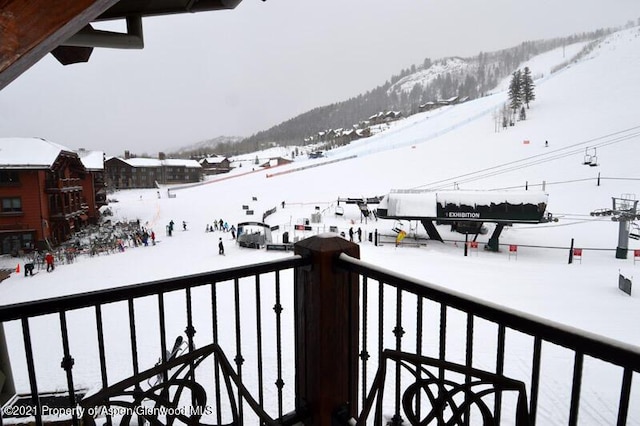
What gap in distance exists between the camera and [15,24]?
4.11 ft

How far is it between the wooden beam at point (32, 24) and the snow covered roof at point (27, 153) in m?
32.4

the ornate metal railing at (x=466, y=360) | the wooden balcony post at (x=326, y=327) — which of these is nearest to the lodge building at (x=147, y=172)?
the wooden balcony post at (x=326, y=327)

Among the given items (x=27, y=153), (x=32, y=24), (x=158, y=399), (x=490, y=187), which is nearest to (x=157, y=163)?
(x=27, y=153)

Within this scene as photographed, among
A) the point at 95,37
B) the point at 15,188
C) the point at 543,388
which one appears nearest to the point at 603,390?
the point at 543,388

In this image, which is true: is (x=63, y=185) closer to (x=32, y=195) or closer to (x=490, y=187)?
(x=32, y=195)

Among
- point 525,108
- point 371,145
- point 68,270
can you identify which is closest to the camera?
point 68,270

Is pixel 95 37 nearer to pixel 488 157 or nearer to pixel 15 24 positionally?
pixel 15 24

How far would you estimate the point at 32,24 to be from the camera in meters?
1.27

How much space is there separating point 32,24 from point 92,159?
48.9m

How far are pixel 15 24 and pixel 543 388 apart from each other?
9.76m

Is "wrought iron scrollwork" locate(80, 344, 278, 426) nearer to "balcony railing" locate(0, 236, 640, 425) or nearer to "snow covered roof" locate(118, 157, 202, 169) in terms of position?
"balcony railing" locate(0, 236, 640, 425)

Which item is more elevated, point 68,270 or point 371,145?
point 371,145

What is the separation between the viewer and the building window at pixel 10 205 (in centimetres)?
2636

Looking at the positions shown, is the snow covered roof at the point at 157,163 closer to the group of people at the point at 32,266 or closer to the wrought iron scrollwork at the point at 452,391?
the group of people at the point at 32,266
